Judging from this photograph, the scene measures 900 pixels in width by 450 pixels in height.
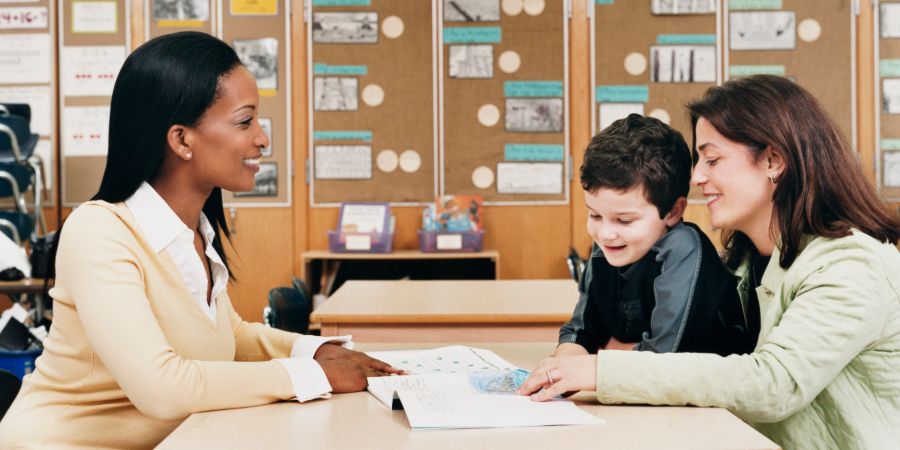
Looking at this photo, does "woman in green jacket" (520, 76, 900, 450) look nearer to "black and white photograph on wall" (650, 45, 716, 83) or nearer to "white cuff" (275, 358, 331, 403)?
"white cuff" (275, 358, 331, 403)

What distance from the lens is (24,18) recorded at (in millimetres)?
5098

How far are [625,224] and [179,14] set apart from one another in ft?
14.4

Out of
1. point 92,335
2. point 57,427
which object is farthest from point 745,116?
point 57,427

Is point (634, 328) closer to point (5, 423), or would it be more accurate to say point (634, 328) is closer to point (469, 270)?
point (5, 423)

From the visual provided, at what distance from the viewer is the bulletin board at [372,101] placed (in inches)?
203

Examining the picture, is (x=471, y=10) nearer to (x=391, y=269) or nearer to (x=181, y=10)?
(x=391, y=269)

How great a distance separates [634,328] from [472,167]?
3.70 m

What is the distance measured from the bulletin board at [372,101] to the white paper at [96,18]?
1.26 meters

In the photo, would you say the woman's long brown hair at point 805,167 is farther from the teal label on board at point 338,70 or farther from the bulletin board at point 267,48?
the bulletin board at point 267,48

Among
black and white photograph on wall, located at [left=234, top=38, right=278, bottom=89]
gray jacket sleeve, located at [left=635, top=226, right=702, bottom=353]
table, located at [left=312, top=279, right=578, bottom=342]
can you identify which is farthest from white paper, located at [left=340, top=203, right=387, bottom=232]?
gray jacket sleeve, located at [left=635, top=226, right=702, bottom=353]

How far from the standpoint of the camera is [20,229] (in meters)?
4.52

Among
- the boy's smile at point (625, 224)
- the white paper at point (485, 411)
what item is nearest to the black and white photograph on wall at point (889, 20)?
the boy's smile at point (625, 224)

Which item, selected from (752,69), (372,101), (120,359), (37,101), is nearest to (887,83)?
(752,69)

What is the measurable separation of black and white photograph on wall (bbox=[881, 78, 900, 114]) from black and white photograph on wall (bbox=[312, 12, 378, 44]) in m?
3.27
